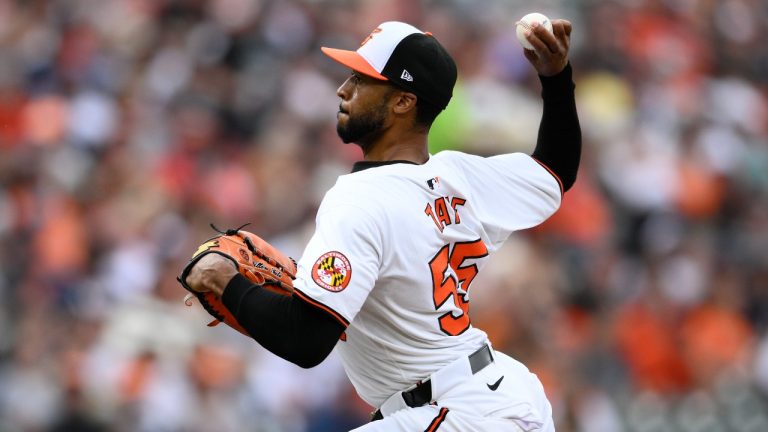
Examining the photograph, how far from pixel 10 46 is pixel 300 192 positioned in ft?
11.5

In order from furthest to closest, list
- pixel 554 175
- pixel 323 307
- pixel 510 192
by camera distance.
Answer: pixel 554 175, pixel 510 192, pixel 323 307

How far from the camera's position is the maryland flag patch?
399 cm

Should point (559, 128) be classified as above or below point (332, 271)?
above

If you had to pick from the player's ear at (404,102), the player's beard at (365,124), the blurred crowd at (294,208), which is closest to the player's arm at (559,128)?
the player's ear at (404,102)

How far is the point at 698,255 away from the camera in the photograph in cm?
1072

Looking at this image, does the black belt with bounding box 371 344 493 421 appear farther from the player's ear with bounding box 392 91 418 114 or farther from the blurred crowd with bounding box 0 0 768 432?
the blurred crowd with bounding box 0 0 768 432

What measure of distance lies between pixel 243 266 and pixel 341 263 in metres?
0.42

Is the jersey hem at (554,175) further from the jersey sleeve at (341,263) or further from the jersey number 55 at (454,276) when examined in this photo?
the jersey sleeve at (341,263)

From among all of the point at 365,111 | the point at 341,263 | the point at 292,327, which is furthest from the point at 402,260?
the point at 365,111

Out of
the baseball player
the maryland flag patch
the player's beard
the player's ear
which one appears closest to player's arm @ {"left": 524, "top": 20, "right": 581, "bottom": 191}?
the baseball player

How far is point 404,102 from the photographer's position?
445 cm

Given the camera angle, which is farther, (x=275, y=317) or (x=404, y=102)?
(x=404, y=102)

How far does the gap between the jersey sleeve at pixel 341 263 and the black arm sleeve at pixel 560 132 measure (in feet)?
3.71

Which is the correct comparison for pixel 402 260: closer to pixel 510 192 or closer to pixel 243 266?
pixel 243 266
